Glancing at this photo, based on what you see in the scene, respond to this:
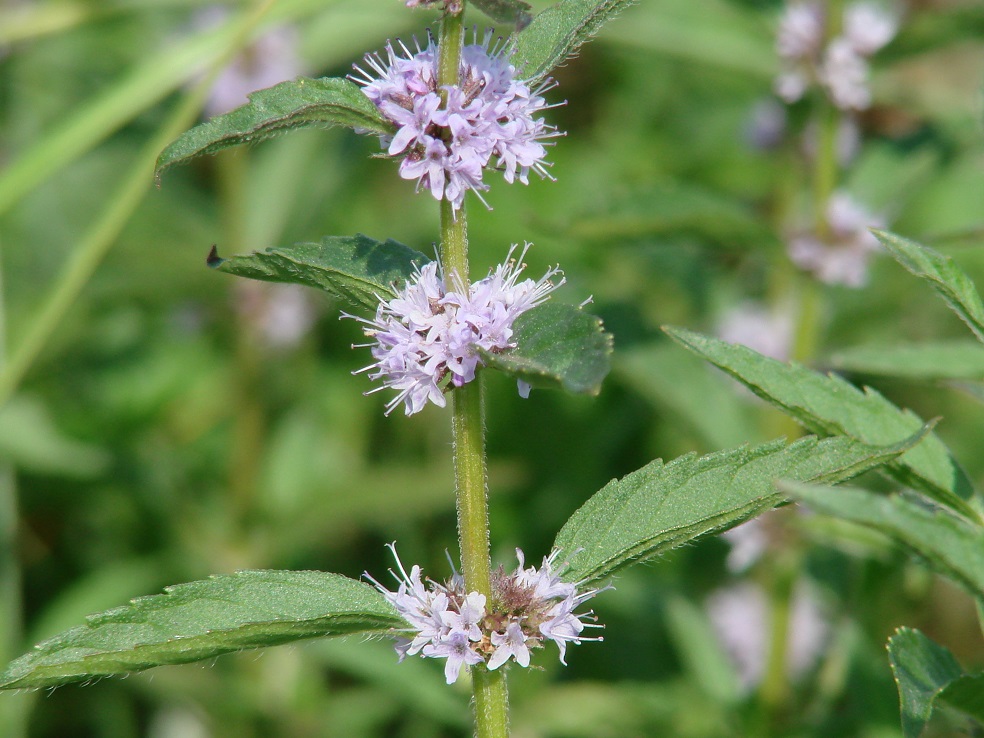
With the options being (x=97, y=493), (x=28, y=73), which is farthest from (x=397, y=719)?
(x=28, y=73)

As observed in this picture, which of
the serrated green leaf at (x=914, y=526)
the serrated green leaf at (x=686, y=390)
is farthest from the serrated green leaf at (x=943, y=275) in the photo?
the serrated green leaf at (x=686, y=390)

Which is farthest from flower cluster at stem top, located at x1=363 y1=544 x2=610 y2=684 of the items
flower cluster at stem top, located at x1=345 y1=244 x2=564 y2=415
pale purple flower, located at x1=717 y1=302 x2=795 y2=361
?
pale purple flower, located at x1=717 y1=302 x2=795 y2=361

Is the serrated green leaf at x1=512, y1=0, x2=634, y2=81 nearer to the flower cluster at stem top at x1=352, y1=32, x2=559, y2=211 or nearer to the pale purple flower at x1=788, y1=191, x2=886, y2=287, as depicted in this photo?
the flower cluster at stem top at x1=352, y1=32, x2=559, y2=211

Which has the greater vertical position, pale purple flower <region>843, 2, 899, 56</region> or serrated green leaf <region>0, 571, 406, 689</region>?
pale purple flower <region>843, 2, 899, 56</region>

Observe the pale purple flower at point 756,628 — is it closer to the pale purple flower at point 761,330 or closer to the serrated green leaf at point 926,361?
the pale purple flower at point 761,330

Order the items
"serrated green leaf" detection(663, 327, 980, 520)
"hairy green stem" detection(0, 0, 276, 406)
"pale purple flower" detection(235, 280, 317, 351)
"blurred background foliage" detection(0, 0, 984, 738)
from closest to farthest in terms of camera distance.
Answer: "serrated green leaf" detection(663, 327, 980, 520) → "hairy green stem" detection(0, 0, 276, 406) → "blurred background foliage" detection(0, 0, 984, 738) → "pale purple flower" detection(235, 280, 317, 351)
